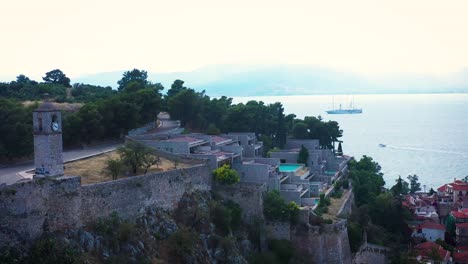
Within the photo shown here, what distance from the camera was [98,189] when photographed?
61.2 ft

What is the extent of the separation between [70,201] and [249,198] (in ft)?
30.4

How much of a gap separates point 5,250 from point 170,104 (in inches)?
984

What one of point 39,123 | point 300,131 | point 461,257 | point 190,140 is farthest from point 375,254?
point 39,123

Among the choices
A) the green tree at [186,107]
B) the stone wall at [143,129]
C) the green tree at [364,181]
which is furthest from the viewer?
the green tree at [186,107]

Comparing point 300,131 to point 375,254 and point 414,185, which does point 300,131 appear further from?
point 414,185

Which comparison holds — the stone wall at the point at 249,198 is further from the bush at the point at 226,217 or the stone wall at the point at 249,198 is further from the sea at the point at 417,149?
the sea at the point at 417,149

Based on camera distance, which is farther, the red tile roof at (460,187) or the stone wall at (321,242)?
the red tile roof at (460,187)

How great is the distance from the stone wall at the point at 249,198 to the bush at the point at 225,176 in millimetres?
285

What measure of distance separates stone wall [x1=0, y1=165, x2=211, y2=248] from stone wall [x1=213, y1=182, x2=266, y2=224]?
3.27 metres

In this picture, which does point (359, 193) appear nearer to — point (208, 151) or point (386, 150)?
point (208, 151)

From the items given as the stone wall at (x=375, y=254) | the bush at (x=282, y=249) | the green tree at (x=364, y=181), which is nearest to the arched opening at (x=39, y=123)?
the bush at (x=282, y=249)

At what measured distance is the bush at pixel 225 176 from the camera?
2470 cm

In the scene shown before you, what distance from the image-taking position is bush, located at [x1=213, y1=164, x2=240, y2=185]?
24703 mm

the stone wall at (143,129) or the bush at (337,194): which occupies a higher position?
the stone wall at (143,129)
